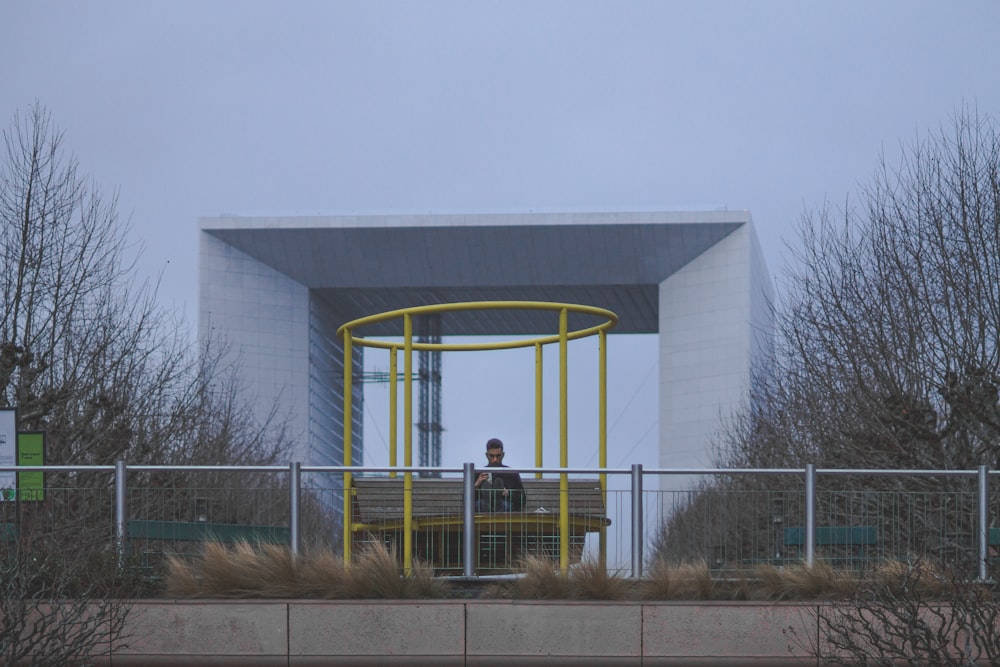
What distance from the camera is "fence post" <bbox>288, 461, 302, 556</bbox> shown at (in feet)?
50.8

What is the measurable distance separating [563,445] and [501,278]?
49058 mm

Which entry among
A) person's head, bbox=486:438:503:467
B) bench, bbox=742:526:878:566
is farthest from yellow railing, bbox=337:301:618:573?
bench, bbox=742:526:878:566

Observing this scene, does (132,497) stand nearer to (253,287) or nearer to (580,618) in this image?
(580,618)

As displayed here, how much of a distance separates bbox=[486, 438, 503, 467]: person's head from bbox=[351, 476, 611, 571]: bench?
1.34 feet

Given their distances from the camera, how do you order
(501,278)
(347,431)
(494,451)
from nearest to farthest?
(494,451)
(347,431)
(501,278)

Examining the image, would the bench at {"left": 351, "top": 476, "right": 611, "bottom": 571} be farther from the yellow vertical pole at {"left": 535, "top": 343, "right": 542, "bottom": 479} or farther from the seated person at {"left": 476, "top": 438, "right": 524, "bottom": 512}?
the yellow vertical pole at {"left": 535, "top": 343, "right": 542, "bottom": 479}

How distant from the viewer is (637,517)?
15.6m

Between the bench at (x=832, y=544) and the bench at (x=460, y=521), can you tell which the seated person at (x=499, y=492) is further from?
the bench at (x=832, y=544)

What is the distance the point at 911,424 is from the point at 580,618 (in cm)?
1353

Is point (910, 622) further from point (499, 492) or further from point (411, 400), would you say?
point (411, 400)

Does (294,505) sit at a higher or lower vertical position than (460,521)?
higher

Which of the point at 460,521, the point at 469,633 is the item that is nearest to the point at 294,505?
the point at 460,521

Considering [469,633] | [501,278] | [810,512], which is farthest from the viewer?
[501,278]

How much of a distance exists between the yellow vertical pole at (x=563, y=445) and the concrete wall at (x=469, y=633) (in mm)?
1490
